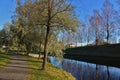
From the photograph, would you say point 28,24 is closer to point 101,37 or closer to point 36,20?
point 36,20

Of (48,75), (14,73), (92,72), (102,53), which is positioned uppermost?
(102,53)

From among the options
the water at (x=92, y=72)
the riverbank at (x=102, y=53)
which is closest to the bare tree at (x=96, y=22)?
the riverbank at (x=102, y=53)

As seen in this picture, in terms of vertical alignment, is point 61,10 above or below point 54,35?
above

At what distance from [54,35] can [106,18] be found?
47.9 m

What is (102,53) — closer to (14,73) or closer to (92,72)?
(92,72)

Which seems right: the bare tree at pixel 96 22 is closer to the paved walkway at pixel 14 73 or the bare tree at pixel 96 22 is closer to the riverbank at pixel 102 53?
the riverbank at pixel 102 53

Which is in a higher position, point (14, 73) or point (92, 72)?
point (14, 73)

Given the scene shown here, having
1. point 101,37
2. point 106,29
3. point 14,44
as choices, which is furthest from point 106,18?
point 14,44

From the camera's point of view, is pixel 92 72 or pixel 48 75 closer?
pixel 48 75

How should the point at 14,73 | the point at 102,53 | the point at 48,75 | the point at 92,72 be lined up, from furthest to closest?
1. the point at 102,53
2. the point at 92,72
3. the point at 48,75
4. the point at 14,73

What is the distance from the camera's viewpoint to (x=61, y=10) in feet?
79.8

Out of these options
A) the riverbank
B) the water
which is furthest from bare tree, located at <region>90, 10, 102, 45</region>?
the water

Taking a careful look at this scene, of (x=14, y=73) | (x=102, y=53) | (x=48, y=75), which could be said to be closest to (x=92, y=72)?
(x=48, y=75)

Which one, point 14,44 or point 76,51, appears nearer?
point 14,44
